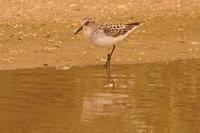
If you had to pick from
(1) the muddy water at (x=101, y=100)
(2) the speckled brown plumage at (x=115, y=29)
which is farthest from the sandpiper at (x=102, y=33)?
(1) the muddy water at (x=101, y=100)

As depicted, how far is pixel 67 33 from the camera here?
14.7m

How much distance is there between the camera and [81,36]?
14641 millimetres

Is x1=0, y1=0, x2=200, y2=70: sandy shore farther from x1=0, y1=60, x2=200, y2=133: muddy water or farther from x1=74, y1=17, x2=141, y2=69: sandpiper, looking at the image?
x1=0, y1=60, x2=200, y2=133: muddy water

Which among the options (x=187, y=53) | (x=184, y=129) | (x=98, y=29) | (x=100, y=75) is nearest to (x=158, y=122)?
(x=184, y=129)

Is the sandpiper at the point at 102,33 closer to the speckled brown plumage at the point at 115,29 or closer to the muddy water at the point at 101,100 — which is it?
the speckled brown plumage at the point at 115,29

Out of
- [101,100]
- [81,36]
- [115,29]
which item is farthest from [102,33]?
[101,100]

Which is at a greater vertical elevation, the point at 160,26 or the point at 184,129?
the point at 184,129

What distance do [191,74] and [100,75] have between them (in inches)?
50.5

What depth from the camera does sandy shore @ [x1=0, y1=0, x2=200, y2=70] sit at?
43.2ft

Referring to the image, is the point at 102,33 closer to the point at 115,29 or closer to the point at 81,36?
the point at 115,29

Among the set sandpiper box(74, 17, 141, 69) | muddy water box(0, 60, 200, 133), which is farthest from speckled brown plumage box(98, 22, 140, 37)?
muddy water box(0, 60, 200, 133)

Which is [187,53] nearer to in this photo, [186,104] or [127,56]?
[127,56]

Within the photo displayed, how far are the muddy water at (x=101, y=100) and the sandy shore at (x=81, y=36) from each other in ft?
2.47

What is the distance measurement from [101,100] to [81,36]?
453 cm
